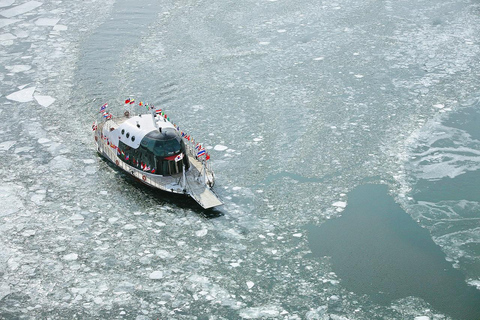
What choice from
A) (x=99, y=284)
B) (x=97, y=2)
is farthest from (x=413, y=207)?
(x=97, y=2)

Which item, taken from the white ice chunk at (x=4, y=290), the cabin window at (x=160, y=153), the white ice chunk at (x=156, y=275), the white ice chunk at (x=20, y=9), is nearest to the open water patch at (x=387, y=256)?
the white ice chunk at (x=156, y=275)

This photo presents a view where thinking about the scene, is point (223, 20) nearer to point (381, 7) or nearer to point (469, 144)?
point (381, 7)

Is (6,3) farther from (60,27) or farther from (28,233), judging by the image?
(28,233)

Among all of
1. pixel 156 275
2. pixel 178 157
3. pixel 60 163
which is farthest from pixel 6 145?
pixel 156 275

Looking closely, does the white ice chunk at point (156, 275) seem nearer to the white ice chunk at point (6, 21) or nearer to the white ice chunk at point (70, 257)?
the white ice chunk at point (70, 257)

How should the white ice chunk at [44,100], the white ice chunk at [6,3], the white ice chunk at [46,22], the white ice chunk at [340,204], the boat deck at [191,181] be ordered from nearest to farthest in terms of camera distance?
the boat deck at [191,181] → the white ice chunk at [340,204] → the white ice chunk at [44,100] → the white ice chunk at [46,22] → the white ice chunk at [6,3]
